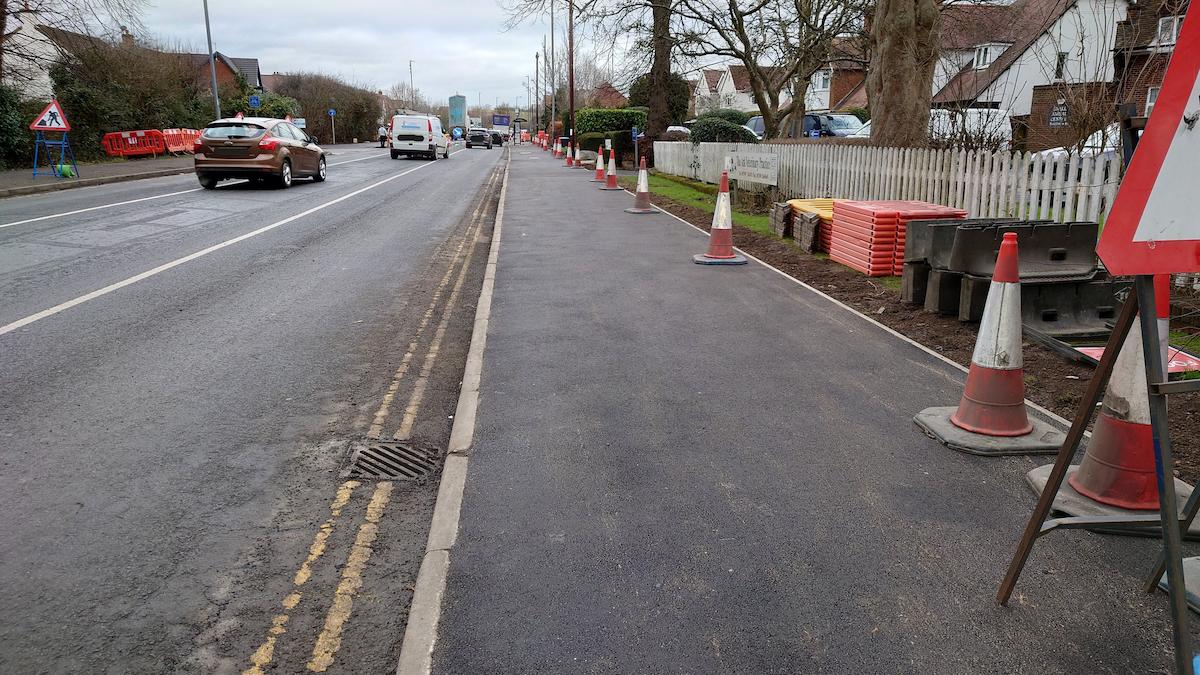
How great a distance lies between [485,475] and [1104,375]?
2.61 metres

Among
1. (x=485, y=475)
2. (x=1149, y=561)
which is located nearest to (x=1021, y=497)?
(x=1149, y=561)

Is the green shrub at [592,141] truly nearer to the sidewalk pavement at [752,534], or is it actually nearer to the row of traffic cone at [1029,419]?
the sidewalk pavement at [752,534]

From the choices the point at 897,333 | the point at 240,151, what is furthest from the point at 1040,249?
the point at 240,151

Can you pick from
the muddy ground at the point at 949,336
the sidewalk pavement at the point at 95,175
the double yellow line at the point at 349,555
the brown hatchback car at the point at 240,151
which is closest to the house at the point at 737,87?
the sidewalk pavement at the point at 95,175

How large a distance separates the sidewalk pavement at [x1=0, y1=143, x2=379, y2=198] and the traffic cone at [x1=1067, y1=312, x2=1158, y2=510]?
819 inches

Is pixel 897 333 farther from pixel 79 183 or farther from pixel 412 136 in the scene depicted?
pixel 412 136

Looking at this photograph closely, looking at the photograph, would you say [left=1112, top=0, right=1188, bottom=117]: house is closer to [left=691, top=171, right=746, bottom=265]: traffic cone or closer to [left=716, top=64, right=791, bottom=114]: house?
[left=691, top=171, right=746, bottom=265]: traffic cone

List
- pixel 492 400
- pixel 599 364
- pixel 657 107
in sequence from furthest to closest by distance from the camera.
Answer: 1. pixel 657 107
2. pixel 599 364
3. pixel 492 400

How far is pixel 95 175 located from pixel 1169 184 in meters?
26.0

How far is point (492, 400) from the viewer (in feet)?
16.3

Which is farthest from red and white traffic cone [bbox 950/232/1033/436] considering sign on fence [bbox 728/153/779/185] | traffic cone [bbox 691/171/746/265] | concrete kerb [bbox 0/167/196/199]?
concrete kerb [bbox 0/167/196/199]

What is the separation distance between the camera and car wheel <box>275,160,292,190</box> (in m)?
19.2

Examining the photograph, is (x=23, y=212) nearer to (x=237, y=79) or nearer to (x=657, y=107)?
(x=657, y=107)

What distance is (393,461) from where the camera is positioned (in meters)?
4.16
